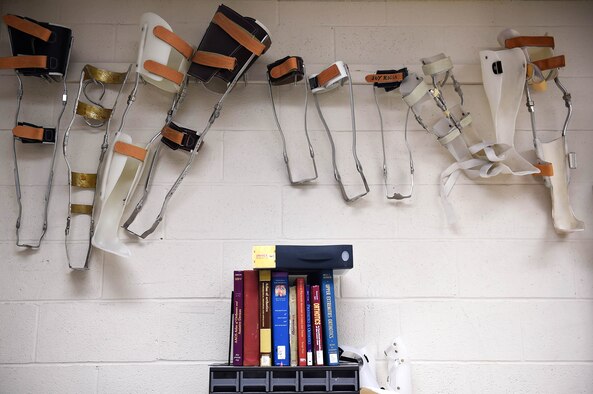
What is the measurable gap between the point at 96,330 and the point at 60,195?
0.55m

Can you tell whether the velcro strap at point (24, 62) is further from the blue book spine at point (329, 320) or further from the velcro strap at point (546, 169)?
the velcro strap at point (546, 169)

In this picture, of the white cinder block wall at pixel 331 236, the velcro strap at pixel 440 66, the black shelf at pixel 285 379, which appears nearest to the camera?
the black shelf at pixel 285 379

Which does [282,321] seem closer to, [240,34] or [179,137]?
[179,137]

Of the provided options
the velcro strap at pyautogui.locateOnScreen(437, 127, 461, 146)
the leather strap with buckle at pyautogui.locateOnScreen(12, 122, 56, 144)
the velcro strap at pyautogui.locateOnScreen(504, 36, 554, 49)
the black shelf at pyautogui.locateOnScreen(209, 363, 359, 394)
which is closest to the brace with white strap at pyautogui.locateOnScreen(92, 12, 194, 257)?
the leather strap with buckle at pyautogui.locateOnScreen(12, 122, 56, 144)

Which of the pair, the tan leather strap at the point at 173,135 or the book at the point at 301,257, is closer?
the book at the point at 301,257

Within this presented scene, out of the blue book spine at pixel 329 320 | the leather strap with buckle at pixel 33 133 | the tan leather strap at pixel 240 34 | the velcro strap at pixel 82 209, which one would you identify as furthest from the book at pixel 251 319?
the leather strap with buckle at pixel 33 133

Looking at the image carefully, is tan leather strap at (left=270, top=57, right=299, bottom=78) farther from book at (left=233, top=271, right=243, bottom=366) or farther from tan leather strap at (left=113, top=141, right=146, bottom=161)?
book at (left=233, top=271, right=243, bottom=366)

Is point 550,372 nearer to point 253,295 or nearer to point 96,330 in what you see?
point 253,295

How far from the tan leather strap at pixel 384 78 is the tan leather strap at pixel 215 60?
54cm

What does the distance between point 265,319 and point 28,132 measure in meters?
1.17

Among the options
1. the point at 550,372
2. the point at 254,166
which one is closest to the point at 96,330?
the point at 254,166

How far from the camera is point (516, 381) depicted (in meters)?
2.06

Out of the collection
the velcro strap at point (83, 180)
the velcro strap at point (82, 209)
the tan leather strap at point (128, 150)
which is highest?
the tan leather strap at point (128, 150)

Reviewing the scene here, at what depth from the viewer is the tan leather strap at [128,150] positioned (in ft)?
6.75
